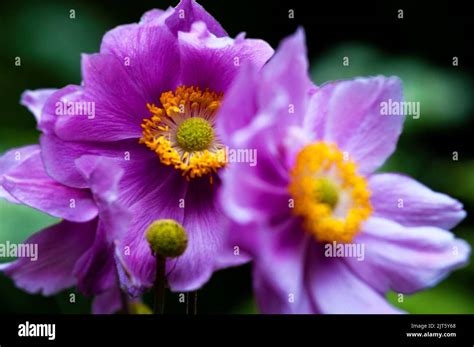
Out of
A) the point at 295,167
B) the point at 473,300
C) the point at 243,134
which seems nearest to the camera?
the point at 243,134

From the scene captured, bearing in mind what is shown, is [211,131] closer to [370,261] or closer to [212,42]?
[212,42]

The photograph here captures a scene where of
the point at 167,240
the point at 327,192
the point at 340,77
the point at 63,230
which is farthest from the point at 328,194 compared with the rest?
the point at 340,77

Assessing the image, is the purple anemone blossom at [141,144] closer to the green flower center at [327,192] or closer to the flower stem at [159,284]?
the flower stem at [159,284]

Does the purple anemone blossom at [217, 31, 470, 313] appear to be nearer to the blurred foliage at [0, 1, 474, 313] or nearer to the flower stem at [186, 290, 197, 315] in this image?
the flower stem at [186, 290, 197, 315]

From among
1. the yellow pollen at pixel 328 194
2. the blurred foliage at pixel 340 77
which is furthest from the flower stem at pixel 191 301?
the blurred foliage at pixel 340 77

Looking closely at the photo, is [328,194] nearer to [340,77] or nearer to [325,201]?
[325,201]

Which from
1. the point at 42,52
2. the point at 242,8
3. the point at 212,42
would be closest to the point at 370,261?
the point at 212,42
